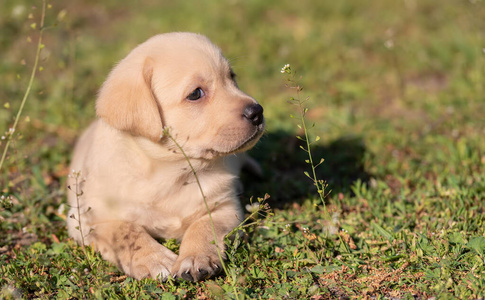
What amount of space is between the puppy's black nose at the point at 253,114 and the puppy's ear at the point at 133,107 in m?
0.51

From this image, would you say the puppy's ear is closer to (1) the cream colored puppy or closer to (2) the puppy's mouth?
(1) the cream colored puppy

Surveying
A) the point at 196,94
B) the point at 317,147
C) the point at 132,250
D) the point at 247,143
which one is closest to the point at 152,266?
the point at 132,250

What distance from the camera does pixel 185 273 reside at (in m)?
3.01

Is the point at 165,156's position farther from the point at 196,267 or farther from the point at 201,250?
the point at 196,267

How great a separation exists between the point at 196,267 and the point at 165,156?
74cm

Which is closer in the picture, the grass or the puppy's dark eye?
the grass

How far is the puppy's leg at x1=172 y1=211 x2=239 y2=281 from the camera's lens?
3.02m

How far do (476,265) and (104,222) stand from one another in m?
2.24

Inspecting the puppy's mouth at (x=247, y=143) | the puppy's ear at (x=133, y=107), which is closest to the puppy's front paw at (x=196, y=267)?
the puppy's mouth at (x=247, y=143)

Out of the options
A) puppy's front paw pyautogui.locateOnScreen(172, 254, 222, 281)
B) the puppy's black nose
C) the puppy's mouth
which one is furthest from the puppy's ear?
puppy's front paw pyautogui.locateOnScreen(172, 254, 222, 281)

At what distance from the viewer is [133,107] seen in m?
3.11

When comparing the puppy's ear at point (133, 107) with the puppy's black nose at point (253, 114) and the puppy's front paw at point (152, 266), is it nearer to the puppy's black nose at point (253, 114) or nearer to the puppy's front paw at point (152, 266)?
the puppy's black nose at point (253, 114)

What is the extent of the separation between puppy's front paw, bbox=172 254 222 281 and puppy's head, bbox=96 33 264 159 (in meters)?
0.61

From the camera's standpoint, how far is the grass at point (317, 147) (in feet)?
10.2
